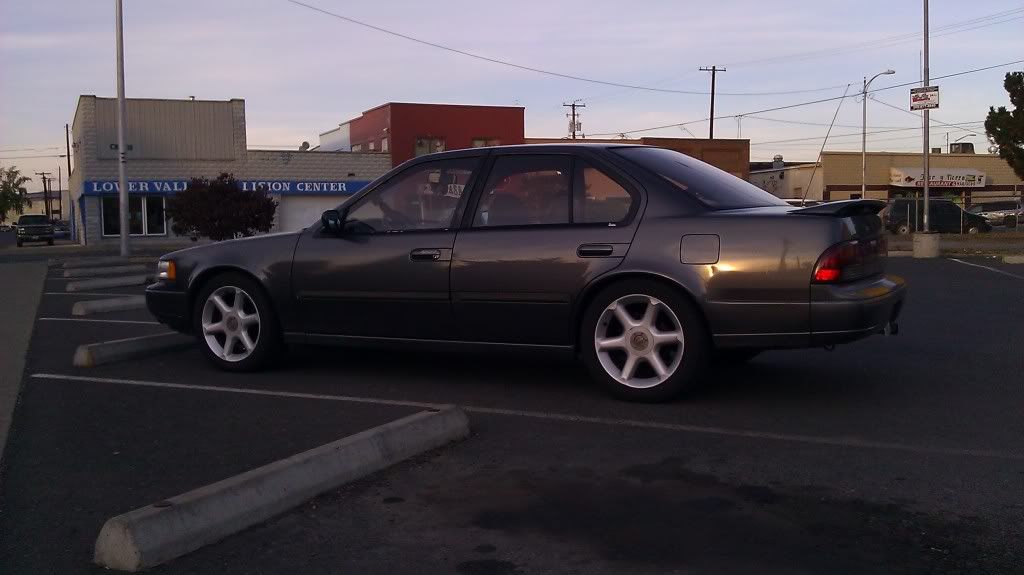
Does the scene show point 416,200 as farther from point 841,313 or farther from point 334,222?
point 841,313

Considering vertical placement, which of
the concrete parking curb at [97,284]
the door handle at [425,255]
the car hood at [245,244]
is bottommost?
the concrete parking curb at [97,284]

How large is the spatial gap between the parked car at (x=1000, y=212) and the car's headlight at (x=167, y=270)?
152 feet

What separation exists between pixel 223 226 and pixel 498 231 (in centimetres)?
2102

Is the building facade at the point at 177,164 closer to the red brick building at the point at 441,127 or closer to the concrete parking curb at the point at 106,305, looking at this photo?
the red brick building at the point at 441,127

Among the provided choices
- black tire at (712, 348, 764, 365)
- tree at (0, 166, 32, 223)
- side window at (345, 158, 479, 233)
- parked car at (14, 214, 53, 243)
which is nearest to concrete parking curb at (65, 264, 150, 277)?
side window at (345, 158, 479, 233)

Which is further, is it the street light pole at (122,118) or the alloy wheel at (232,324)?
the street light pole at (122,118)

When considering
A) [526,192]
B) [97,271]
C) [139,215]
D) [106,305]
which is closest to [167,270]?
[526,192]

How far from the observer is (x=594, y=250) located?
593cm

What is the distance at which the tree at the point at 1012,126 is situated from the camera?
115 ft

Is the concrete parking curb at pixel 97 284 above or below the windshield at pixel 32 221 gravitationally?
below

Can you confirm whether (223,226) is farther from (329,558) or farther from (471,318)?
(329,558)

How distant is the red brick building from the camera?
52.1m

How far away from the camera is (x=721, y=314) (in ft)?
18.4

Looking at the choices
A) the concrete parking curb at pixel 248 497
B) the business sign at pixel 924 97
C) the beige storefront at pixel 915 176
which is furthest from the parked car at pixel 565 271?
the beige storefront at pixel 915 176
